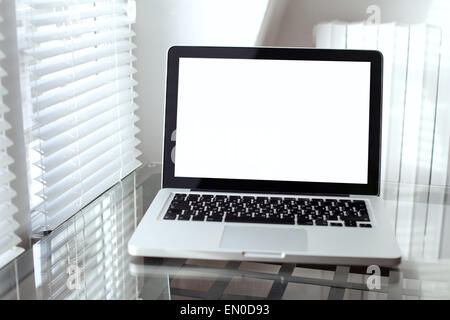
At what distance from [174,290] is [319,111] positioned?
1.46ft

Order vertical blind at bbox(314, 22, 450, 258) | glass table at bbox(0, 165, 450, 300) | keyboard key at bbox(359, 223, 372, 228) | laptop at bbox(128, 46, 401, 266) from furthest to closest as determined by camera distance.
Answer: vertical blind at bbox(314, 22, 450, 258), laptop at bbox(128, 46, 401, 266), keyboard key at bbox(359, 223, 372, 228), glass table at bbox(0, 165, 450, 300)

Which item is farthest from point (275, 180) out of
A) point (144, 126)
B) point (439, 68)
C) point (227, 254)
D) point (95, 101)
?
point (439, 68)

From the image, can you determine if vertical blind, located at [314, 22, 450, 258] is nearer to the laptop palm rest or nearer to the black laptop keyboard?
the black laptop keyboard

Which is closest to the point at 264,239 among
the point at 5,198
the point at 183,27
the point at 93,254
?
the point at 93,254

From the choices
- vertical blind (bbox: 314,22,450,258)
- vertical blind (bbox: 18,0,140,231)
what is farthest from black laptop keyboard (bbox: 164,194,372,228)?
vertical blind (bbox: 314,22,450,258)

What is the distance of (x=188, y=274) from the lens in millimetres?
843

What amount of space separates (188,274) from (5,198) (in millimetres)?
355

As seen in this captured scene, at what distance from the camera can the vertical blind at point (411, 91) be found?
1701 mm

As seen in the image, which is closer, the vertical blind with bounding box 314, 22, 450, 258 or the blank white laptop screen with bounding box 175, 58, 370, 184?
the blank white laptop screen with bounding box 175, 58, 370, 184

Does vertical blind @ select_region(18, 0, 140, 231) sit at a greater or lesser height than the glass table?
greater

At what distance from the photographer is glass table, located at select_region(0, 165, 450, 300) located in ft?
2.61

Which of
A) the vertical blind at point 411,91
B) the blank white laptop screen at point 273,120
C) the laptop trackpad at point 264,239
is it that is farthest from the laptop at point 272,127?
the vertical blind at point 411,91

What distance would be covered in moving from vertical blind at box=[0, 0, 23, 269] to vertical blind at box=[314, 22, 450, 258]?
1018 mm

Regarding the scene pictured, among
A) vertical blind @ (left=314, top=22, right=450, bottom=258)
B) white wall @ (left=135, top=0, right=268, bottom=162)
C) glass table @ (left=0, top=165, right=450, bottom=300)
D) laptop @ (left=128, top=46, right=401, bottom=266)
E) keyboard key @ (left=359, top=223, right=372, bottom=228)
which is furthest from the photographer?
vertical blind @ (left=314, top=22, right=450, bottom=258)
